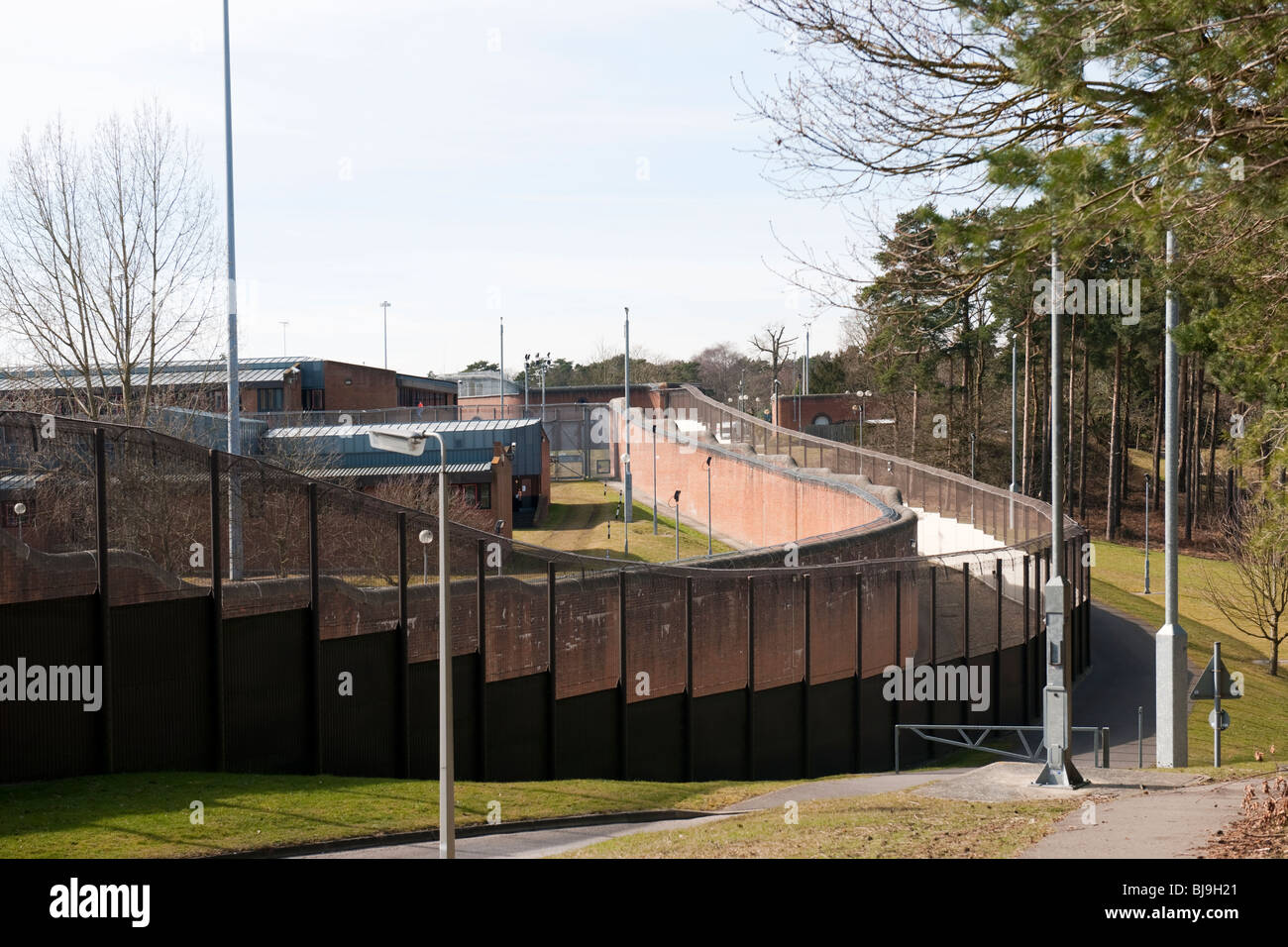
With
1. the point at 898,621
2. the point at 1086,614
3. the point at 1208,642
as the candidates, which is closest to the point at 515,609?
the point at 898,621

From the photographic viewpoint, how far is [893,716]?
28484mm

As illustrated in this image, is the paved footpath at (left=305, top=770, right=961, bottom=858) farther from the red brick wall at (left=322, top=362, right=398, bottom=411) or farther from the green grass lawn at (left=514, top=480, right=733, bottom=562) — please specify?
the red brick wall at (left=322, top=362, right=398, bottom=411)

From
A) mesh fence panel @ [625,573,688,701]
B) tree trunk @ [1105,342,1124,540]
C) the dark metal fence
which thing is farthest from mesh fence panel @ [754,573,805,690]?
tree trunk @ [1105,342,1124,540]

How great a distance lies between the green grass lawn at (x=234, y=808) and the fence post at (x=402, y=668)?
4.18 feet

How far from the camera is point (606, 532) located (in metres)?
54.2

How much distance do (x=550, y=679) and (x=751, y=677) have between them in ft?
17.7

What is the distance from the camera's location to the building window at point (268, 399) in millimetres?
67312

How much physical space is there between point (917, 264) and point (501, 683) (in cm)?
1070

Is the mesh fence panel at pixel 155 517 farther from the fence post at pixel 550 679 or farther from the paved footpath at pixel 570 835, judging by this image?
the fence post at pixel 550 679

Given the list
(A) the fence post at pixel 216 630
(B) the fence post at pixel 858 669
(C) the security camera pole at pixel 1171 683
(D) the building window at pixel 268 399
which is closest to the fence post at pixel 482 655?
(A) the fence post at pixel 216 630

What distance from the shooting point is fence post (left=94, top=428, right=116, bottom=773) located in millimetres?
15445

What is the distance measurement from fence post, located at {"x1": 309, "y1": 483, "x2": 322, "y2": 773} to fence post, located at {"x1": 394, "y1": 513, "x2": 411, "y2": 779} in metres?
1.39
